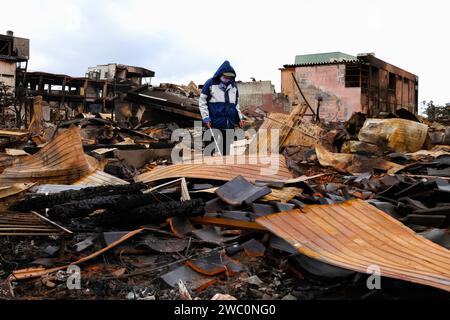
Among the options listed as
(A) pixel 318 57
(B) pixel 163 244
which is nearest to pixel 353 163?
(B) pixel 163 244

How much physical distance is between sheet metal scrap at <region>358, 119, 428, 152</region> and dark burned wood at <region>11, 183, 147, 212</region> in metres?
5.96

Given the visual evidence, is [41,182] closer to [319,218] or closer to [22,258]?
[22,258]

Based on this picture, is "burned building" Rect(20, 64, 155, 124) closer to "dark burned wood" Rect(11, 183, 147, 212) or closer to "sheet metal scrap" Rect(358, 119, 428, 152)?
"sheet metal scrap" Rect(358, 119, 428, 152)

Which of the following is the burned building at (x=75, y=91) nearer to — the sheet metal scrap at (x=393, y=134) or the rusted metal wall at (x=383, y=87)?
the rusted metal wall at (x=383, y=87)

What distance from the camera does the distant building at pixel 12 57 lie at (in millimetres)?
30547

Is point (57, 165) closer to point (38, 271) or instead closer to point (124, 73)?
point (38, 271)

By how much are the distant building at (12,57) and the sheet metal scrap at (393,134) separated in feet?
89.4

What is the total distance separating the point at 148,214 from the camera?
362cm

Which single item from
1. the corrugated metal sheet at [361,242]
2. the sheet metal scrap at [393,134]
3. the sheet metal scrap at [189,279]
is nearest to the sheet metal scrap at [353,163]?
the sheet metal scrap at [393,134]

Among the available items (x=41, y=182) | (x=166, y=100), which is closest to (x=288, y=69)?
(x=166, y=100)

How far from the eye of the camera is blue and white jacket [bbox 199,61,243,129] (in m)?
6.62

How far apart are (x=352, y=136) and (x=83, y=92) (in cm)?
2637

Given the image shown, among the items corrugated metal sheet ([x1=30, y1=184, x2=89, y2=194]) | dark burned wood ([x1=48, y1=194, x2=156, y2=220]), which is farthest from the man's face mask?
dark burned wood ([x1=48, y1=194, x2=156, y2=220])

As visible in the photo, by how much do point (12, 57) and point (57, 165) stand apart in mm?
28576
